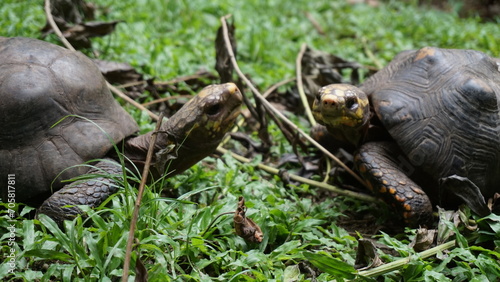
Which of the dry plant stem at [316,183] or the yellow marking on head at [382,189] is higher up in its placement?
the yellow marking on head at [382,189]

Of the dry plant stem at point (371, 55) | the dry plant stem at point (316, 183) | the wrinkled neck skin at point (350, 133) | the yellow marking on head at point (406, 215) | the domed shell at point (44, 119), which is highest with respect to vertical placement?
A: the domed shell at point (44, 119)

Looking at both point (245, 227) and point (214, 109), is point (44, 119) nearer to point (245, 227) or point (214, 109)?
point (214, 109)

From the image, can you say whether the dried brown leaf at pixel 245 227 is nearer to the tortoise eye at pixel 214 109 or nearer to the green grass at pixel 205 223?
the green grass at pixel 205 223

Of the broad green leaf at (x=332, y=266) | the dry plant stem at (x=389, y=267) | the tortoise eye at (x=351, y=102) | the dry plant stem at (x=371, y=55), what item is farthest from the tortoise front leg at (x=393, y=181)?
the dry plant stem at (x=371, y=55)

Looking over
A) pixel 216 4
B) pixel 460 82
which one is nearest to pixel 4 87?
pixel 460 82

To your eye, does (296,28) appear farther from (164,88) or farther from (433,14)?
(164,88)

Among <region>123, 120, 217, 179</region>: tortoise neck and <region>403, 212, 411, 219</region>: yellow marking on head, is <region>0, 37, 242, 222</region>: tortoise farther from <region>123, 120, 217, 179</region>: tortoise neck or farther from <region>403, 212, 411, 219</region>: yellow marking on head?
<region>403, 212, 411, 219</region>: yellow marking on head
